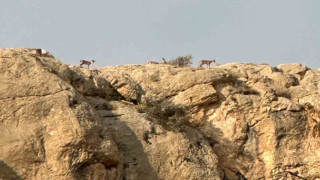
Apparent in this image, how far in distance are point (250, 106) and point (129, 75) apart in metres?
4.66

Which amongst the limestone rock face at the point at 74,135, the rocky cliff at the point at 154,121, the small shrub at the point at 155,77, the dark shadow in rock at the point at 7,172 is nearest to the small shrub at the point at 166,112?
the rocky cliff at the point at 154,121

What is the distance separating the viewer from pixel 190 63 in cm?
2161

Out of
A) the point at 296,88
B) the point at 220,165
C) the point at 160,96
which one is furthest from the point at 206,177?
the point at 296,88

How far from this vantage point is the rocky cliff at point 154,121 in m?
12.0

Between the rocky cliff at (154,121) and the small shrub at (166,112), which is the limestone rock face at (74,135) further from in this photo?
the small shrub at (166,112)

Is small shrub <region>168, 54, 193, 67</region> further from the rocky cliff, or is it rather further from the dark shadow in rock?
the dark shadow in rock

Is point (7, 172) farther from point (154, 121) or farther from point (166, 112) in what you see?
point (166, 112)

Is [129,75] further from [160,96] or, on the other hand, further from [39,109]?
[39,109]

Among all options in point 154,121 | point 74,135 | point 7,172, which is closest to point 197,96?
point 154,121

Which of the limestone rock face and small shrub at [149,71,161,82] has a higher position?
small shrub at [149,71,161,82]

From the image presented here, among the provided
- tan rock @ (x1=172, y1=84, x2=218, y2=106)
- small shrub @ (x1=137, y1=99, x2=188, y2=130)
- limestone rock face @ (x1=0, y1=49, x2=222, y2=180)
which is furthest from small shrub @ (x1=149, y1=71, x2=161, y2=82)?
limestone rock face @ (x1=0, y1=49, x2=222, y2=180)

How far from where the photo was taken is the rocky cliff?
12.0 meters

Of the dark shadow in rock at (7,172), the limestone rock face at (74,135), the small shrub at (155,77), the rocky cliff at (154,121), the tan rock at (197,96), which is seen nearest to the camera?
the dark shadow in rock at (7,172)

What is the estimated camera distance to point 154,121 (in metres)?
15.4
